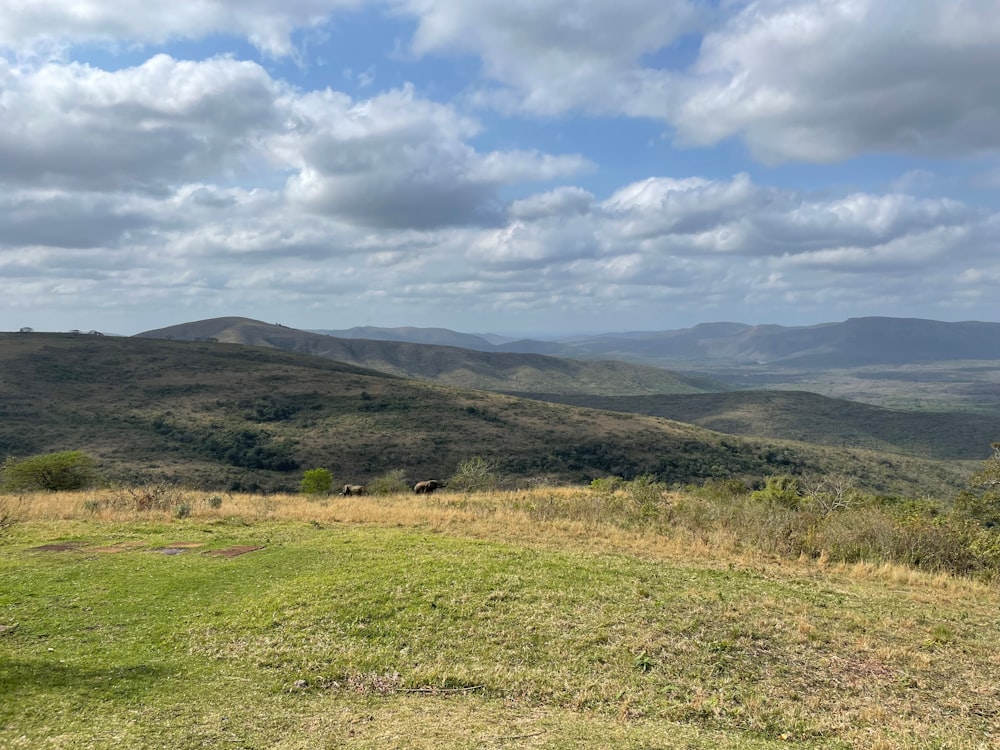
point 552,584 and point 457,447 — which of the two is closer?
point 552,584

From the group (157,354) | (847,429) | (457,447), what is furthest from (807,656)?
(847,429)

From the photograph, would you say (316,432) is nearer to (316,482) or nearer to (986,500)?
(316,482)

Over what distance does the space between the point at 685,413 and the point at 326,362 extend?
8974cm

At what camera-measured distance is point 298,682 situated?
27.3ft

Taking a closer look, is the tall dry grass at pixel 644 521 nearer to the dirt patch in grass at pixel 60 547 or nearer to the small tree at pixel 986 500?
the dirt patch in grass at pixel 60 547

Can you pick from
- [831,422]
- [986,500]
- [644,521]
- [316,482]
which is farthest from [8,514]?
[831,422]

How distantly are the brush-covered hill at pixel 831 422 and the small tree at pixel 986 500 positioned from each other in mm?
90313

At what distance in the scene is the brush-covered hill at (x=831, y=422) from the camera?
121812 mm

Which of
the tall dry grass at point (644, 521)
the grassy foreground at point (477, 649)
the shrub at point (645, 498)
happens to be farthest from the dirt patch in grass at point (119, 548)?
the shrub at point (645, 498)

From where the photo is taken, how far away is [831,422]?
137m

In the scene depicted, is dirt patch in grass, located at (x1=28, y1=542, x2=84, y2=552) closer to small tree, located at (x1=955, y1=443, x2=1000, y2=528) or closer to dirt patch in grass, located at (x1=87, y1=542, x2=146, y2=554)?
dirt patch in grass, located at (x1=87, y1=542, x2=146, y2=554)

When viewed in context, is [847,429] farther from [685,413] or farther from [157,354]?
[157,354]

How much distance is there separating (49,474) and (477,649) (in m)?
27.5

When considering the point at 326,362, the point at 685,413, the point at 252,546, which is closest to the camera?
the point at 252,546
